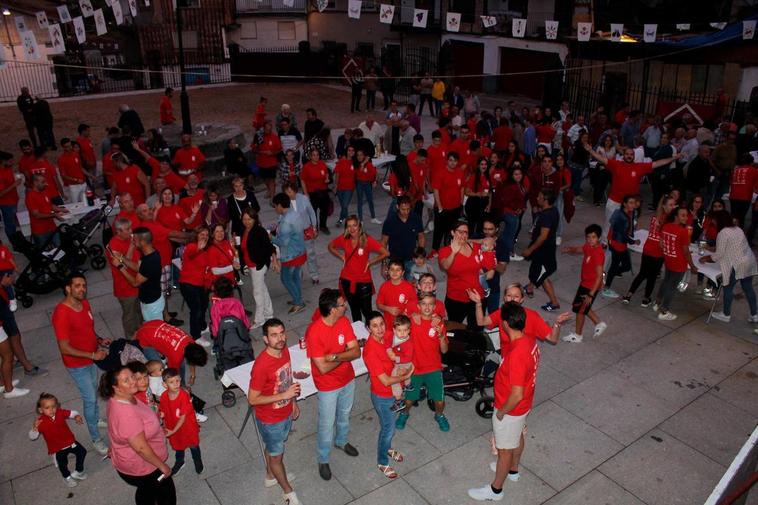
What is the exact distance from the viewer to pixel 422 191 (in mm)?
12016

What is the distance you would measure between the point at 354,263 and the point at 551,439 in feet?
10.2

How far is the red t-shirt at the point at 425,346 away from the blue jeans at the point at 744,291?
535 centimetres

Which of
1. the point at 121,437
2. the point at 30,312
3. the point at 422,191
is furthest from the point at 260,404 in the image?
the point at 422,191

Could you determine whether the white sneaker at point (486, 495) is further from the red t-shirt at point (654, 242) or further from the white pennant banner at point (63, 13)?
the white pennant banner at point (63, 13)

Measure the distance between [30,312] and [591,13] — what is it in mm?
25167

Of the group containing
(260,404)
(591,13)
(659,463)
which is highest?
(591,13)

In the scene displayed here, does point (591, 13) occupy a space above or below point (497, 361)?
above

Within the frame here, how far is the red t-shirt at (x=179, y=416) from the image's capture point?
5793 mm

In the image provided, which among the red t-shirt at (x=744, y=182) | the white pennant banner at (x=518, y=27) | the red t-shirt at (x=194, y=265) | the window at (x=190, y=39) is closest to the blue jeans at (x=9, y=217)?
the red t-shirt at (x=194, y=265)

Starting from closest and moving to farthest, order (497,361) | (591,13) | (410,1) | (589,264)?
(497,361) → (589,264) → (591,13) → (410,1)

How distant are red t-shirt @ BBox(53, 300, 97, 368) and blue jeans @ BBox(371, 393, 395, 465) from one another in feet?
9.80

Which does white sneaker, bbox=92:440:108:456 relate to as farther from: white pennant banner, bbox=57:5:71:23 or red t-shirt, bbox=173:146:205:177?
white pennant banner, bbox=57:5:71:23

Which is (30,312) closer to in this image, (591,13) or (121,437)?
(121,437)

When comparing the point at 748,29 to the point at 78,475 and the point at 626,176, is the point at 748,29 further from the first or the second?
the point at 78,475
